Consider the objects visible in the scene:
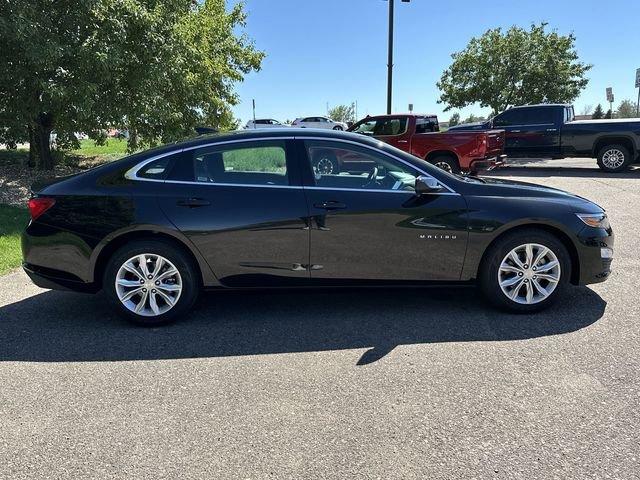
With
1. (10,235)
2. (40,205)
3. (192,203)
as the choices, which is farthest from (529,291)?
(10,235)

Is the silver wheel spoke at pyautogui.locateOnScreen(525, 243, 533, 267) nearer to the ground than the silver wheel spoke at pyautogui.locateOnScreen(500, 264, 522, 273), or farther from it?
farther from it

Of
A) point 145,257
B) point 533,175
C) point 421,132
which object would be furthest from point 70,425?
point 533,175

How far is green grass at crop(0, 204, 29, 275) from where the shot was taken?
5.96m

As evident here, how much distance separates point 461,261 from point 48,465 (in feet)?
10.4

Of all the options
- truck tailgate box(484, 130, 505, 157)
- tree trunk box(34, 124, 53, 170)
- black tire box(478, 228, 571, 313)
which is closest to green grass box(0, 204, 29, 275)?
tree trunk box(34, 124, 53, 170)

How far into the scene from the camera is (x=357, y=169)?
14.2ft

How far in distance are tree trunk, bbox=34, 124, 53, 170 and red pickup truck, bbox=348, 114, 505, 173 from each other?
8.04 meters

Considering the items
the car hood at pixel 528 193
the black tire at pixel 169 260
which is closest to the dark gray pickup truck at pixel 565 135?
the car hood at pixel 528 193

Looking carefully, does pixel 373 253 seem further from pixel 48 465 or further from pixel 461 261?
pixel 48 465

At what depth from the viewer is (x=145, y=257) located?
4.09 m

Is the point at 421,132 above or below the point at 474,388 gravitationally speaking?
above

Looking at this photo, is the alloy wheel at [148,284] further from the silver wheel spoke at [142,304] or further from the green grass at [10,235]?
the green grass at [10,235]

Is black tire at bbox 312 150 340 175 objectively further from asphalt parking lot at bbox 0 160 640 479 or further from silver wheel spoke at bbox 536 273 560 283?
silver wheel spoke at bbox 536 273 560 283

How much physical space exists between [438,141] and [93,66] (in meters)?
7.94
